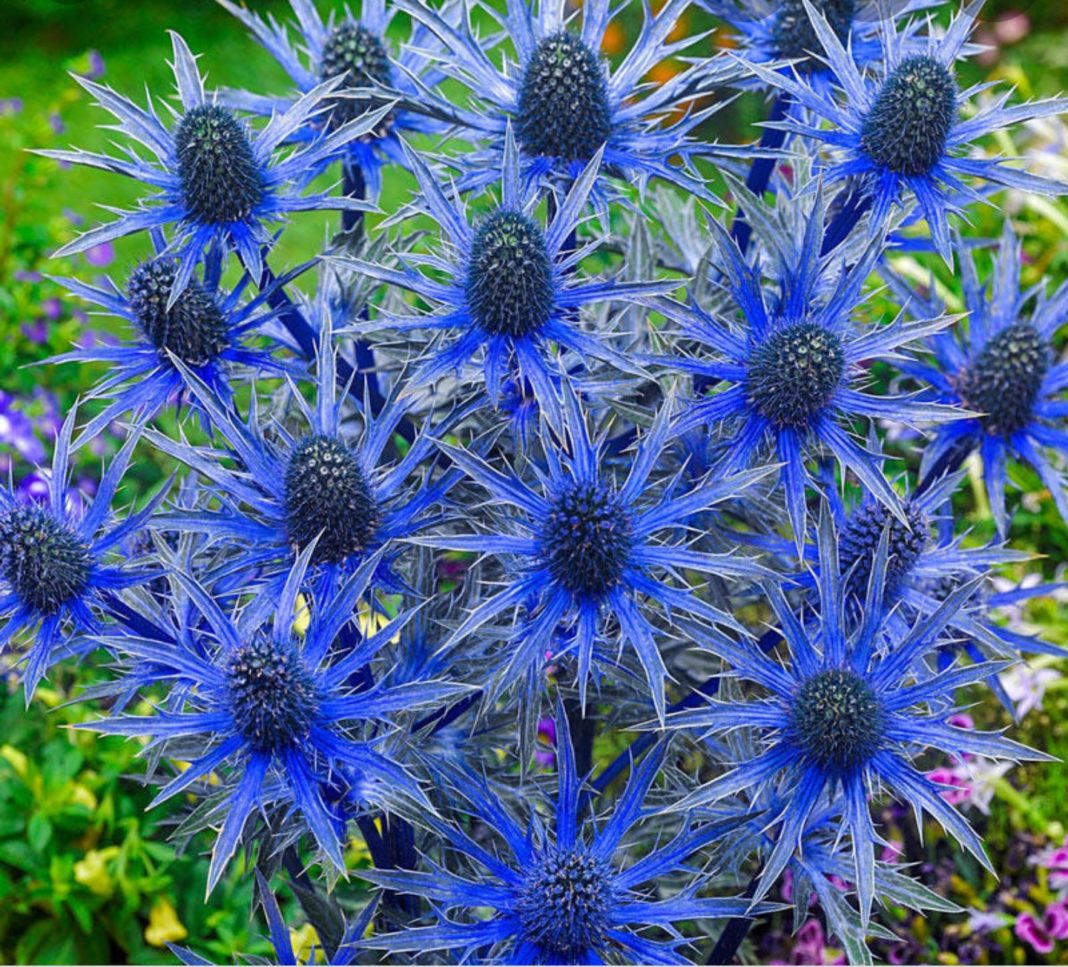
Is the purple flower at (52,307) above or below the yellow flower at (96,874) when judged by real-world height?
above

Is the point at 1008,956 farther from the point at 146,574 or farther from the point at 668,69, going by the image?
the point at 668,69

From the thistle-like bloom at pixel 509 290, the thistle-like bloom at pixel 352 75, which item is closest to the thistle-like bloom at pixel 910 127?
the thistle-like bloom at pixel 509 290

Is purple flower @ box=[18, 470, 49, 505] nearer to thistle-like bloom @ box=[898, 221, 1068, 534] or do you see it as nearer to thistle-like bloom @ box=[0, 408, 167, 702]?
thistle-like bloom @ box=[0, 408, 167, 702]

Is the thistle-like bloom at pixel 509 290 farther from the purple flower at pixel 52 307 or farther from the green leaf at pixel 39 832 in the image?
the purple flower at pixel 52 307

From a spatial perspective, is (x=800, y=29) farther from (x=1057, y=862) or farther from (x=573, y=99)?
(x=1057, y=862)

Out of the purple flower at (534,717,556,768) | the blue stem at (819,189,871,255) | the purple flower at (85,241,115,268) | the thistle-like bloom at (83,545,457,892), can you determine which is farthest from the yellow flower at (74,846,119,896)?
the blue stem at (819,189,871,255)

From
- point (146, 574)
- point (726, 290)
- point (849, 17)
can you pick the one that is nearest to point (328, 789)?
point (146, 574)
